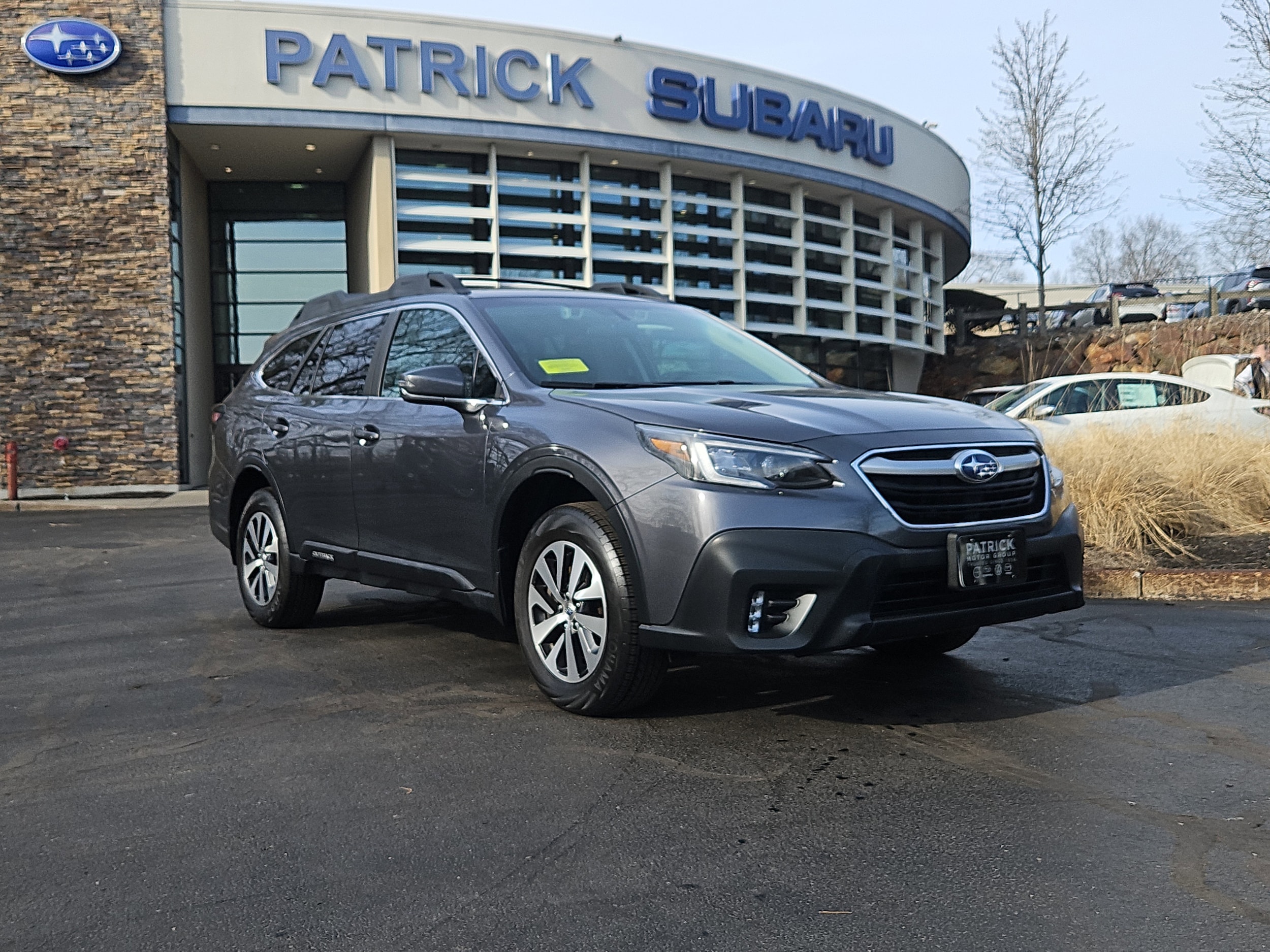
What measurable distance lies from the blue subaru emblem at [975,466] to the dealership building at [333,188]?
60.5 ft

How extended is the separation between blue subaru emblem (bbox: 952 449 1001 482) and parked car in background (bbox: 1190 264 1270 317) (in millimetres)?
28344

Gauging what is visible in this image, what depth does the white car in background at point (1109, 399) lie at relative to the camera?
11516 mm

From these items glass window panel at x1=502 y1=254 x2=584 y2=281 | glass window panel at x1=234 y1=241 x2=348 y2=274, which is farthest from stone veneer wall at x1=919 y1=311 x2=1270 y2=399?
glass window panel at x1=234 y1=241 x2=348 y2=274

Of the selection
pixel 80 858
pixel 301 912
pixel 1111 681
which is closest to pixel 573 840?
pixel 301 912

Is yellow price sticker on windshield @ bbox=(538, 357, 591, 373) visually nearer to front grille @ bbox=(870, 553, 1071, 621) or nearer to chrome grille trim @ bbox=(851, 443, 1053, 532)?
chrome grille trim @ bbox=(851, 443, 1053, 532)

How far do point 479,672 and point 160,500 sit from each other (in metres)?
15.0

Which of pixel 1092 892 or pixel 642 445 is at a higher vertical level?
pixel 642 445

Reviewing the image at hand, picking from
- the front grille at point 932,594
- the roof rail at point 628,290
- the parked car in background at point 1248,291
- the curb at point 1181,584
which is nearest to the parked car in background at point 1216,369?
the curb at point 1181,584

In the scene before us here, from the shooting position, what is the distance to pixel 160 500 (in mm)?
18781

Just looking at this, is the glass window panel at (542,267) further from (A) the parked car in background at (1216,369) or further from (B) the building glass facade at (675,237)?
(A) the parked car in background at (1216,369)

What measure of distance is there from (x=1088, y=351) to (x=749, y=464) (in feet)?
88.4

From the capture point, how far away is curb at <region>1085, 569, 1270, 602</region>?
7.23m

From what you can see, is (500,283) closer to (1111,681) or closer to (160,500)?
(1111,681)

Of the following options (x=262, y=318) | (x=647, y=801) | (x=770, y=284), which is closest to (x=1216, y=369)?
(x=770, y=284)
